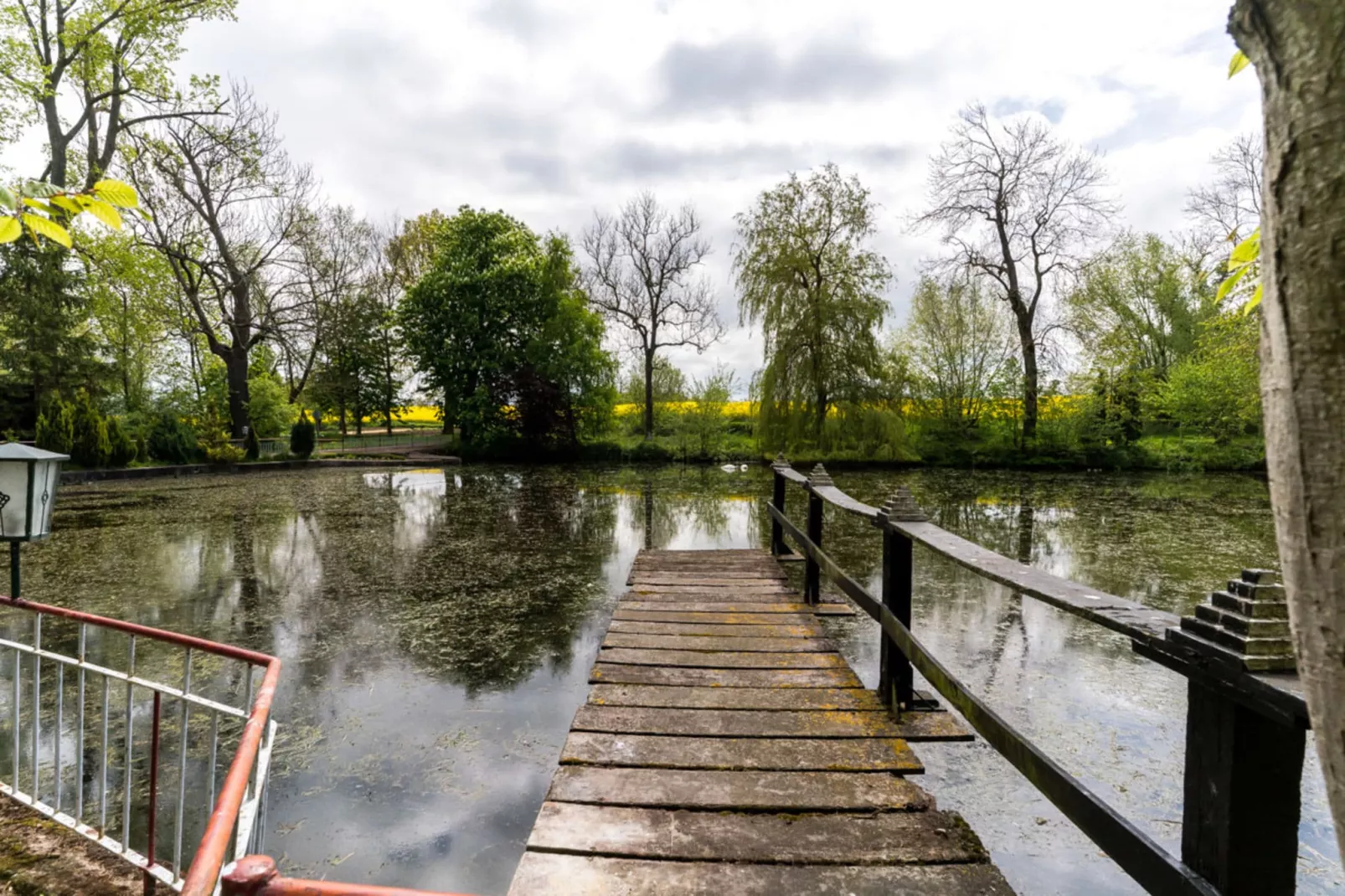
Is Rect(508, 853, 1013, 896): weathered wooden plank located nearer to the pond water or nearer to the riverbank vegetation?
the pond water

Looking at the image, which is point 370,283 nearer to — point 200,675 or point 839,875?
point 200,675

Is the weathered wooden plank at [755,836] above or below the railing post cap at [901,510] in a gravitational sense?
Answer: below

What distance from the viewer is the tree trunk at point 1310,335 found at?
472 mm

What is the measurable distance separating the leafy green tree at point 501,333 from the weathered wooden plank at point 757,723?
2052 cm

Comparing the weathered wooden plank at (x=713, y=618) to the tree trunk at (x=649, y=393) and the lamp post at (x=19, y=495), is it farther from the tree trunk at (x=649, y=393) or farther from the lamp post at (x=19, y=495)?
the tree trunk at (x=649, y=393)

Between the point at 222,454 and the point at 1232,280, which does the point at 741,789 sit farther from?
the point at 222,454

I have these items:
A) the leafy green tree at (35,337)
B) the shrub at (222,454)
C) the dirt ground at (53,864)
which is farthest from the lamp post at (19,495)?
the leafy green tree at (35,337)

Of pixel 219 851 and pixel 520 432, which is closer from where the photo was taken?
pixel 219 851

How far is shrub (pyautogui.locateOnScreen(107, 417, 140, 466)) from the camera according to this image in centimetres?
1628

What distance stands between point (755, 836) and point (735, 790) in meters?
0.23

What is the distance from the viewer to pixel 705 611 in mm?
4270

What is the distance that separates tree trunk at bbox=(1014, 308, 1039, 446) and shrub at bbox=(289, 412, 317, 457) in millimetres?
20626

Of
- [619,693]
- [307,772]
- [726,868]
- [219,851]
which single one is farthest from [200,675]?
[219,851]

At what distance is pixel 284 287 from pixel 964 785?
72.4ft
